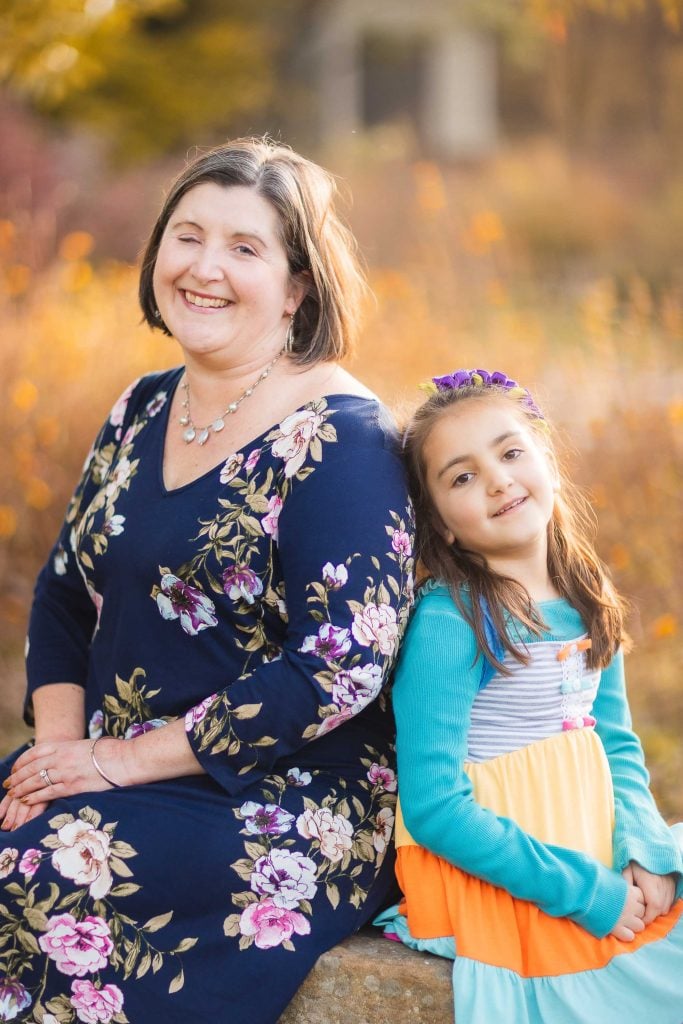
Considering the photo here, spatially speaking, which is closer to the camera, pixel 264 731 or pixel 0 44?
pixel 264 731

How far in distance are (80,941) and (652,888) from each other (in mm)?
926

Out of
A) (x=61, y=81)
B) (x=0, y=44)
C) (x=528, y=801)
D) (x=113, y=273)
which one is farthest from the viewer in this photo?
(x=113, y=273)

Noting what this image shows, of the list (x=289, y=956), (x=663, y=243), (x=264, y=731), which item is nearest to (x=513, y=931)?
(x=289, y=956)

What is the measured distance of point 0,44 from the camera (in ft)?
14.8

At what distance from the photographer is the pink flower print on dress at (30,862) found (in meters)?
1.87

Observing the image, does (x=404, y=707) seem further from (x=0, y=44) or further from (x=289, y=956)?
(x=0, y=44)

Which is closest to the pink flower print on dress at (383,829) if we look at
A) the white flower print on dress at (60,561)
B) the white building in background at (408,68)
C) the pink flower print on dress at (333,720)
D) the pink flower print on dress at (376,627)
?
the pink flower print on dress at (333,720)

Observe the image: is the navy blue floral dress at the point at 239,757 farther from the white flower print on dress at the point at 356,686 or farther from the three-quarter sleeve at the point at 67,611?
the three-quarter sleeve at the point at 67,611

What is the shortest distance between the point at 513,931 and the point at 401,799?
0.88ft

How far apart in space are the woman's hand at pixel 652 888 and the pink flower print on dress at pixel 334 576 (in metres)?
0.66

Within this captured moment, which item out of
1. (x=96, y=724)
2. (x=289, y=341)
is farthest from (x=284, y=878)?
(x=289, y=341)

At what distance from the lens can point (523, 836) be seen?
184cm

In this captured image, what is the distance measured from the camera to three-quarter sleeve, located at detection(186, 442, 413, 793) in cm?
190

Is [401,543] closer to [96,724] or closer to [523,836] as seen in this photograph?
[523,836]
